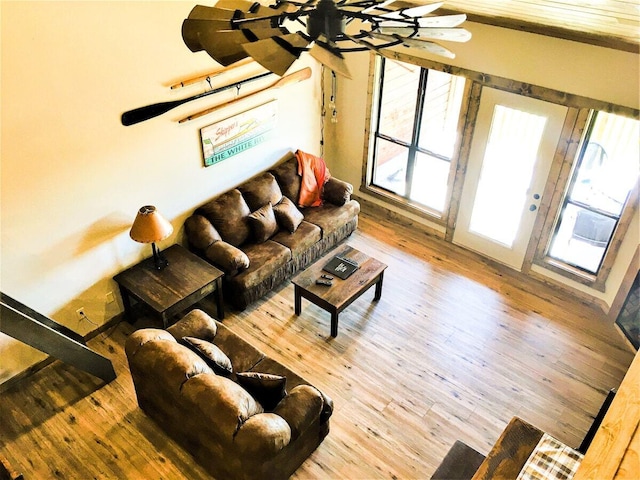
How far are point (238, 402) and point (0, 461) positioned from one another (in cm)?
150

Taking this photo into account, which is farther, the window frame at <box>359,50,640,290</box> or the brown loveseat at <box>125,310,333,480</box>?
the window frame at <box>359,50,640,290</box>

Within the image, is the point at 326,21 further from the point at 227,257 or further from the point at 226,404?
the point at 227,257

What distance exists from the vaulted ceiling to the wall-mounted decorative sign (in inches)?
85.3

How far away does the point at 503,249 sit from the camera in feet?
19.6

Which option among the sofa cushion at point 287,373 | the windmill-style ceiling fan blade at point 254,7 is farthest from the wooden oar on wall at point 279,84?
the windmill-style ceiling fan blade at point 254,7

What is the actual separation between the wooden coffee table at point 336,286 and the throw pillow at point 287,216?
60 cm

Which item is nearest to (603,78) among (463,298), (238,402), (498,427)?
(463,298)

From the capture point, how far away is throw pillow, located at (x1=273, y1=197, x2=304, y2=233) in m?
5.79

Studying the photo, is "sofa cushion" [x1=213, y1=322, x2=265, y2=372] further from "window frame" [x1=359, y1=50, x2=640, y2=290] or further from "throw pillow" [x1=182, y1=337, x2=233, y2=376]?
"window frame" [x1=359, y1=50, x2=640, y2=290]

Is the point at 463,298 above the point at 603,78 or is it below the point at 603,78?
below

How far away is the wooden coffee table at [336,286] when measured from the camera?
16.4 feet

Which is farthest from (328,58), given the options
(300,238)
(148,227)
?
(300,238)

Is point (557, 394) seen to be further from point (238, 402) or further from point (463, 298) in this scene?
point (238, 402)

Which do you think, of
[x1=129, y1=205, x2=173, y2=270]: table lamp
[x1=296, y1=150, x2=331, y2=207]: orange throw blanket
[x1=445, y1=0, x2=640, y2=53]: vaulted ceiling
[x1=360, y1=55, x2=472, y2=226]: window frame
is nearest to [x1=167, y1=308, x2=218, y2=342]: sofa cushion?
[x1=129, y1=205, x2=173, y2=270]: table lamp
